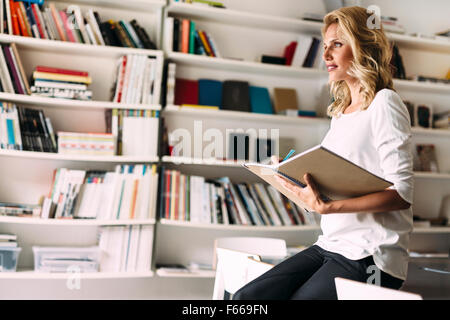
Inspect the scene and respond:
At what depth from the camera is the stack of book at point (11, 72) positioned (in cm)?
253

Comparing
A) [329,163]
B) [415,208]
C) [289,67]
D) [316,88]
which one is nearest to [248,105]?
[289,67]

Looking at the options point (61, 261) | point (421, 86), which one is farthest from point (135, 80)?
point (421, 86)

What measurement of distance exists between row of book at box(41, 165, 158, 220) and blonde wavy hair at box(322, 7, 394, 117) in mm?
1507

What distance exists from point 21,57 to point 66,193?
2.83ft

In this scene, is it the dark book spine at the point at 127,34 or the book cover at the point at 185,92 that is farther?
the book cover at the point at 185,92

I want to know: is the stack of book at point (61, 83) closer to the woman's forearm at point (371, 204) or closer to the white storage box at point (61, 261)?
the white storage box at point (61, 261)

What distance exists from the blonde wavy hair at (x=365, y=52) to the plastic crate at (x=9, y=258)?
204cm

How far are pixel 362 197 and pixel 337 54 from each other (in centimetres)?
51

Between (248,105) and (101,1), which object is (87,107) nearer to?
(101,1)

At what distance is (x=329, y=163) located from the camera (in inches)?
47.5

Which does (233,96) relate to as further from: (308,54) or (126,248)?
(126,248)

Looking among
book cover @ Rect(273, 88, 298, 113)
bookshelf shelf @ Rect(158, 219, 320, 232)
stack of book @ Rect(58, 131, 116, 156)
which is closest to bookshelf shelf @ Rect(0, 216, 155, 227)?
bookshelf shelf @ Rect(158, 219, 320, 232)

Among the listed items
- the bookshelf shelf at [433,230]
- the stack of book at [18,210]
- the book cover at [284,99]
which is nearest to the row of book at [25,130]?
the stack of book at [18,210]
